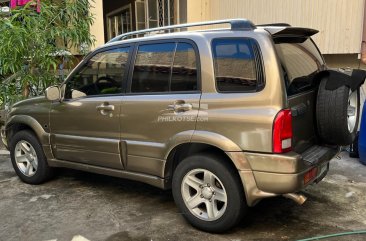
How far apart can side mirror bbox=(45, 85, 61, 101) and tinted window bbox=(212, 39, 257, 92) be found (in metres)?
2.08

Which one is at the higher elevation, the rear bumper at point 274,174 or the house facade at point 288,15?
the house facade at point 288,15

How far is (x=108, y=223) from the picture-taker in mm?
3986

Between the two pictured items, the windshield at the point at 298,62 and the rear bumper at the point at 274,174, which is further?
the windshield at the point at 298,62

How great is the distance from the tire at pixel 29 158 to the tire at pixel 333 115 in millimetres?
3346

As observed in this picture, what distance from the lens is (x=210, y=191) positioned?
3.60m

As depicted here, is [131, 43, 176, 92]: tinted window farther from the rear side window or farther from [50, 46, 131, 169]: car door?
[50, 46, 131, 169]: car door

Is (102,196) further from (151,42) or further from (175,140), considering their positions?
(151,42)

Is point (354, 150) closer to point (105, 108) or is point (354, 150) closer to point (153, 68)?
point (153, 68)

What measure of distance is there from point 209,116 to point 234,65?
49 cm

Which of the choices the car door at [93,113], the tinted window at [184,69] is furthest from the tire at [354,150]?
the car door at [93,113]

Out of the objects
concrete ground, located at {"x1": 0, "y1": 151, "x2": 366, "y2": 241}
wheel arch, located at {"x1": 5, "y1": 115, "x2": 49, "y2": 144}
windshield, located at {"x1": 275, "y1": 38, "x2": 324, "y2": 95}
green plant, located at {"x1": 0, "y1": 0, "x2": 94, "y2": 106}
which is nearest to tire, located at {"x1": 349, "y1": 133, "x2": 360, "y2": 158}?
concrete ground, located at {"x1": 0, "y1": 151, "x2": 366, "y2": 241}

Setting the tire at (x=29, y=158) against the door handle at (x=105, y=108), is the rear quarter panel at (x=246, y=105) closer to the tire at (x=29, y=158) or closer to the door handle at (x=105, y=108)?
the door handle at (x=105, y=108)

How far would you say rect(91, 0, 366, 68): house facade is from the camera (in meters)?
7.54

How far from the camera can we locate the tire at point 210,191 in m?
3.45
